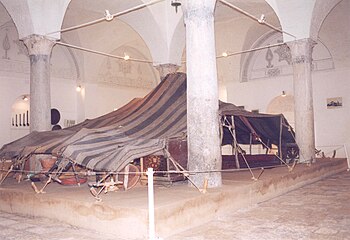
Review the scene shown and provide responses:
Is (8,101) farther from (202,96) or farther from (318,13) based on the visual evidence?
(318,13)

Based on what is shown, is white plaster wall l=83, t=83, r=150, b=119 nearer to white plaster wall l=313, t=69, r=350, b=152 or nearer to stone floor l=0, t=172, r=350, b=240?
white plaster wall l=313, t=69, r=350, b=152

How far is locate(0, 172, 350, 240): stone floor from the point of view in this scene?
4676 mm

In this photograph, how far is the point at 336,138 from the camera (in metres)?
14.7

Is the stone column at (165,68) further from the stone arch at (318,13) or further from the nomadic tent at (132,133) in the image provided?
the stone arch at (318,13)

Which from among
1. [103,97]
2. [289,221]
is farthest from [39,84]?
[103,97]

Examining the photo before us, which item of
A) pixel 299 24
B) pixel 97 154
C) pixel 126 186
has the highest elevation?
pixel 299 24

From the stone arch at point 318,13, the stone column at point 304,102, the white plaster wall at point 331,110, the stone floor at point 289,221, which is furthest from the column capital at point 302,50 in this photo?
the white plaster wall at point 331,110

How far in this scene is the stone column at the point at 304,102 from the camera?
32.9 feet

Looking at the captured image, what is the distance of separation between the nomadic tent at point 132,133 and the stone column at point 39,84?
1.27 m

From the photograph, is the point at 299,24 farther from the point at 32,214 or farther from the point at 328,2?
the point at 32,214

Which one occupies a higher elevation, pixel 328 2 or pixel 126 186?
pixel 328 2

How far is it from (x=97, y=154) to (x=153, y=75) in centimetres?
1375

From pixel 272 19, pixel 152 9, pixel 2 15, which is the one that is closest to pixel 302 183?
pixel 152 9

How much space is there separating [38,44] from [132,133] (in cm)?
382
